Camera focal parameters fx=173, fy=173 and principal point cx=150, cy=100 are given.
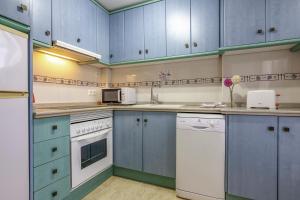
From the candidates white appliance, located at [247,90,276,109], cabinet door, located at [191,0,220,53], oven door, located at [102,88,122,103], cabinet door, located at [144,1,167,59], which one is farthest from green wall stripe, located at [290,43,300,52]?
oven door, located at [102,88,122,103]

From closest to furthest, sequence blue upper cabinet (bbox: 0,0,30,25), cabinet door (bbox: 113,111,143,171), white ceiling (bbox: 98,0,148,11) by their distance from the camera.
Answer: blue upper cabinet (bbox: 0,0,30,25), cabinet door (bbox: 113,111,143,171), white ceiling (bbox: 98,0,148,11)

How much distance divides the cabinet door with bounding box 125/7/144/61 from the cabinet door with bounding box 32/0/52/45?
3.56 feet

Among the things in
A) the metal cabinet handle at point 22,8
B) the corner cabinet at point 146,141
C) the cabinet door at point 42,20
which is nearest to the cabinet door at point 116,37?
the corner cabinet at point 146,141

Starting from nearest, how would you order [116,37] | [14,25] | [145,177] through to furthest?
[14,25] → [145,177] → [116,37]

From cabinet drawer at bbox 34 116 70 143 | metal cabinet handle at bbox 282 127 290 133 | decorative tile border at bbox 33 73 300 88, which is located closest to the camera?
cabinet drawer at bbox 34 116 70 143

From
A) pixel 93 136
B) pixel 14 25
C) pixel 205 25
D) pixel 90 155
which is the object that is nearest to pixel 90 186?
pixel 90 155

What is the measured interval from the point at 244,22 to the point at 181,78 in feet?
3.35

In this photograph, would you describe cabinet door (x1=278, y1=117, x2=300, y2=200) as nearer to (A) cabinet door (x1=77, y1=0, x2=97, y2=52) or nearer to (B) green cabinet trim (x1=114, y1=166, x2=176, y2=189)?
(B) green cabinet trim (x1=114, y1=166, x2=176, y2=189)

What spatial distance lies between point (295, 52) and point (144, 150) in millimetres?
2058

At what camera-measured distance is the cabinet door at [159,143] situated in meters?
2.00

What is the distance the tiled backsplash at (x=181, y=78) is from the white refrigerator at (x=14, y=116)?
823 millimetres

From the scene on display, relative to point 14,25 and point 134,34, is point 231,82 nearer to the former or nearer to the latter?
point 134,34

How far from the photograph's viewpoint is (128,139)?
7.36 feet

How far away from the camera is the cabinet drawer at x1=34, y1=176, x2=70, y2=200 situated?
141 cm
